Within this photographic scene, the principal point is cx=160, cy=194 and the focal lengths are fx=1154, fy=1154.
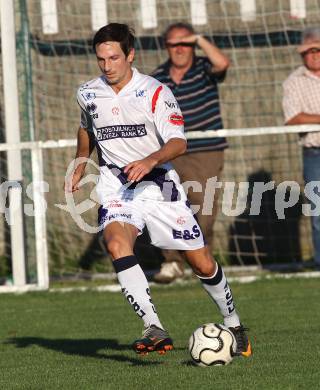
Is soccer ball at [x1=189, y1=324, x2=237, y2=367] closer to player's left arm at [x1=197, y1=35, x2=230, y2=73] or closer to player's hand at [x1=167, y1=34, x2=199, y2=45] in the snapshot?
player's left arm at [x1=197, y1=35, x2=230, y2=73]

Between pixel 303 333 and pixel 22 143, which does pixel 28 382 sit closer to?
pixel 303 333

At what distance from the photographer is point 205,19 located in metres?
12.1

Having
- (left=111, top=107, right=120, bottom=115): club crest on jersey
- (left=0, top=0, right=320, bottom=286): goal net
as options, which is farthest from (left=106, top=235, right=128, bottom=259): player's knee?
(left=0, top=0, right=320, bottom=286): goal net

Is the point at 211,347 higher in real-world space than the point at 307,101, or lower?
lower

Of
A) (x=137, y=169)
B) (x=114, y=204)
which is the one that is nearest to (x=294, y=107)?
(x=114, y=204)

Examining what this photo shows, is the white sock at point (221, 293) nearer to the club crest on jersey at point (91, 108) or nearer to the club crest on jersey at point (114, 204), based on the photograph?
the club crest on jersey at point (114, 204)

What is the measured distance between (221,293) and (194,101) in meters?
3.86

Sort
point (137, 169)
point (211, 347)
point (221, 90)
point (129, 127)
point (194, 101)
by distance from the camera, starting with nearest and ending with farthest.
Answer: point (137, 169)
point (211, 347)
point (129, 127)
point (194, 101)
point (221, 90)

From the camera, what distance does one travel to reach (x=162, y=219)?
21.9 feet

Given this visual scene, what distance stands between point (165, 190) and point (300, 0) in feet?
18.9

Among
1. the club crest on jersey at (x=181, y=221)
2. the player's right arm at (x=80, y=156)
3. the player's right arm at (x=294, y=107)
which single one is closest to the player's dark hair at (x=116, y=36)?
the player's right arm at (x=80, y=156)

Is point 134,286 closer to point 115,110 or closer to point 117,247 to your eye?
point 117,247

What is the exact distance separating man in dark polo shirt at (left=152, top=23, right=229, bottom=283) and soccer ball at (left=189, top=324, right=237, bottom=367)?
4278 mm

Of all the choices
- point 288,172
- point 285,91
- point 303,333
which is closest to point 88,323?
point 303,333
